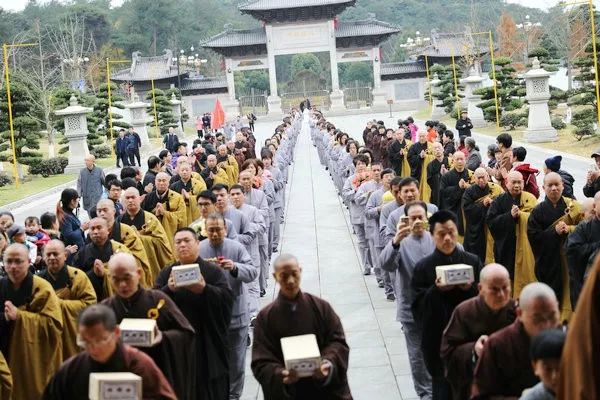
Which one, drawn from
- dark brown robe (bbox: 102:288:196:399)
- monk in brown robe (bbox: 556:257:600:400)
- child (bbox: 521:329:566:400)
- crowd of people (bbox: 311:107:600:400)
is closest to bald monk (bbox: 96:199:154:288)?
crowd of people (bbox: 311:107:600:400)

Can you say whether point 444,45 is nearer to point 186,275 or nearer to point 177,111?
point 177,111

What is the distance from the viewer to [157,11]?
3378 inches

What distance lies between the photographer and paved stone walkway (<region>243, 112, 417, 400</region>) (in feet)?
30.0

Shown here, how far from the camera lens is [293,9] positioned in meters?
71.3

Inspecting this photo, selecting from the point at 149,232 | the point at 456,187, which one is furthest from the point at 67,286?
the point at 456,187

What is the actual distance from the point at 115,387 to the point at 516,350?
2054 mm

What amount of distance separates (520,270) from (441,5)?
97088 millimetres

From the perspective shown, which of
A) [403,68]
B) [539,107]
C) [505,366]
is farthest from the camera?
[403,68]

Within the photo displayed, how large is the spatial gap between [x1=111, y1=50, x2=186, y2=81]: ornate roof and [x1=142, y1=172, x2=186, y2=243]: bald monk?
5745 cm

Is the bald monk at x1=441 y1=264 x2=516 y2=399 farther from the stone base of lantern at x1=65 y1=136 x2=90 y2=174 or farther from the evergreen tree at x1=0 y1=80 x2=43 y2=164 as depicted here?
the stone base of lantern at x1=65 y1=136 x2=90 y2=174

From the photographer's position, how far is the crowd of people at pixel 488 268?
495 cm

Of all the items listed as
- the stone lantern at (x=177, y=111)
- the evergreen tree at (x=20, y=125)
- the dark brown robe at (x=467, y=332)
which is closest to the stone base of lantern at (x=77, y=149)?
the evergreen tree at (x=20, y=125)

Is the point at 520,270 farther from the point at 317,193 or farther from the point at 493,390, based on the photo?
the point at 317,193

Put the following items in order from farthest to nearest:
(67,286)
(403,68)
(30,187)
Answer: (403,68), (30,187), (67,286)
